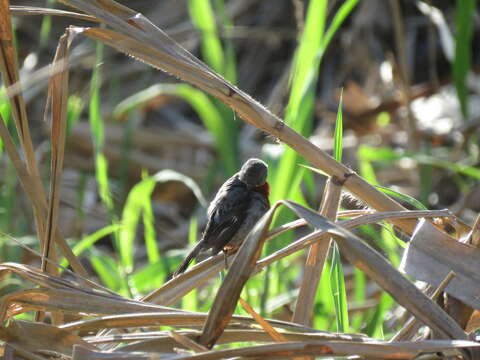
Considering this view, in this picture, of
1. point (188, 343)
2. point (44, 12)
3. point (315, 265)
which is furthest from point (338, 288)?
point (44, 12)

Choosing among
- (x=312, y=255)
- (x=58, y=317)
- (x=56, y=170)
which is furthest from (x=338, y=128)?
(x=58, y=317)

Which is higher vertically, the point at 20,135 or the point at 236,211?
the point at 20,135

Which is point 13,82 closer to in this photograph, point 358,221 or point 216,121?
point 358,221

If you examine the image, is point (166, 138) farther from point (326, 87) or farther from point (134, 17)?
point (134, 17)

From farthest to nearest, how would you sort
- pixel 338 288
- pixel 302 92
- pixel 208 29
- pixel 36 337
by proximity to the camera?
pixel 208 29 < pixel 302 92 < pixel 338 288 < pixel 36 337

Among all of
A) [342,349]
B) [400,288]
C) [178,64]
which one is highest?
[178,64]

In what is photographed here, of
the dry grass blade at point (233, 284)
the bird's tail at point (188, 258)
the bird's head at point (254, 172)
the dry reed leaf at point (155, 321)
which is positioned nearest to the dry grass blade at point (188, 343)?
the dry grass blade at point (233, 284)

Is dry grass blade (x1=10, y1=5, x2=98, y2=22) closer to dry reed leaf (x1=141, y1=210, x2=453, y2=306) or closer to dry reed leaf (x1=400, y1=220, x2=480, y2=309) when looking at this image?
dry reed leaf (x1=141, y1=210, x2=453, y2=306)
